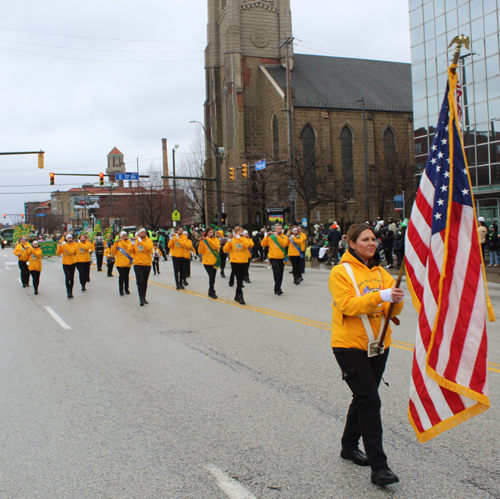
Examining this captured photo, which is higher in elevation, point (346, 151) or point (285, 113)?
point (285, 113)

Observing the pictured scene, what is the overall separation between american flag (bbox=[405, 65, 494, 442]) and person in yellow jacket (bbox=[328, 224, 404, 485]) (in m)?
0.27

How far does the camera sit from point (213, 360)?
7480 mm

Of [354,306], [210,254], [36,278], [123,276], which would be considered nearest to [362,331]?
→ [354,306]

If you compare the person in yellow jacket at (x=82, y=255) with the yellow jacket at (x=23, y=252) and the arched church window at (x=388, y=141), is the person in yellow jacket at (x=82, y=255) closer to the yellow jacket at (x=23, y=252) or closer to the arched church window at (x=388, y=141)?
the yellow jacket at (x=23, y=252)

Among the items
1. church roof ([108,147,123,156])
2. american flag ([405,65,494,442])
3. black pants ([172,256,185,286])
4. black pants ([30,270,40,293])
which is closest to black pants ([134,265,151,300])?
black pants ([172,256,185,286])

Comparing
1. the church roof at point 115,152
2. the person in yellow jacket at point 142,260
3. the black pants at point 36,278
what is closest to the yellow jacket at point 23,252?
the black pants at point 36,278

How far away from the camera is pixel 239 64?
55031 millimetres

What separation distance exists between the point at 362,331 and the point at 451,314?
0.60 m

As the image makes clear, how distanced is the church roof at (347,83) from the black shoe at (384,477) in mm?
51229

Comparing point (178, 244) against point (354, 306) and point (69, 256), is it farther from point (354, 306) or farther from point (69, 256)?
point (354, 306)

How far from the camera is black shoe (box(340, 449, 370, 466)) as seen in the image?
13.3ft

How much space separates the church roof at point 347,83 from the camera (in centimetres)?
5466

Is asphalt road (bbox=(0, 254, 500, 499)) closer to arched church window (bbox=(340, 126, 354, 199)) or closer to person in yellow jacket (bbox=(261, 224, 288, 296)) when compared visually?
person in yellow jacket (bbox=(261, 224, 288, 296))

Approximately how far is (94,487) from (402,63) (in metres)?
68.9
